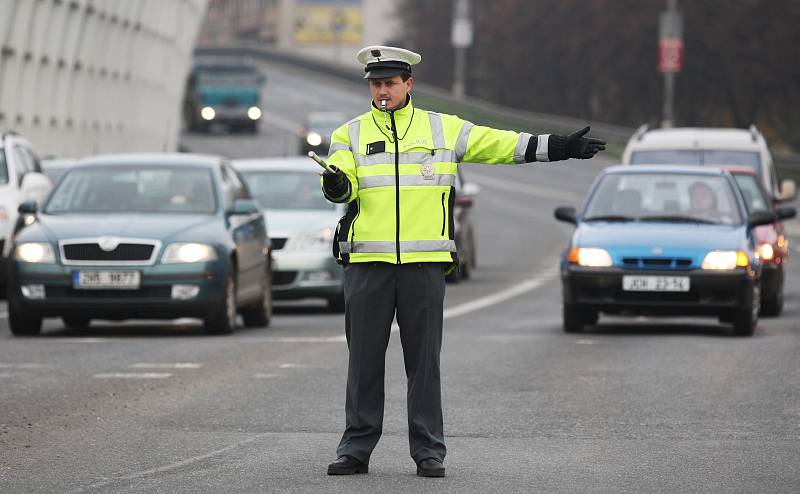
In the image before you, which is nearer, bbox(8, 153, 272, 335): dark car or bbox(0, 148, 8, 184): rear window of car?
bbox(8, 153, 272, 335): dark car

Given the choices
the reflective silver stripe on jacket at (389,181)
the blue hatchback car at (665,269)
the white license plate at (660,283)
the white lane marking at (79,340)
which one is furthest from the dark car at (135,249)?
the reflective silver stripe on jacket at (389,181)

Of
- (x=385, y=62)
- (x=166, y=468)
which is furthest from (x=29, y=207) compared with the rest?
(x=385, y=62)

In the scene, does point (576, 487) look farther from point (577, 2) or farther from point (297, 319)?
point (577, 2)

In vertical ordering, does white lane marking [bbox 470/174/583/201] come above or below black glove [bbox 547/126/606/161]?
below

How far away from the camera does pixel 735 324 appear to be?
58.0ft

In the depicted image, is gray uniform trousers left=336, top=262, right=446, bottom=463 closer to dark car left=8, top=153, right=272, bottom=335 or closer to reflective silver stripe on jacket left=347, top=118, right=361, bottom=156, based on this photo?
reflective silver stripe on jacket left=347, top=118, right=361, bottom=156

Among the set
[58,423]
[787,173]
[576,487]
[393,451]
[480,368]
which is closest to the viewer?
[576,487]

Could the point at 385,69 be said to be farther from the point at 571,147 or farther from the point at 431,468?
the point at 431,468

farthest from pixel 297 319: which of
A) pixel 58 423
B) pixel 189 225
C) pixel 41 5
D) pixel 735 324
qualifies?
pixel 41 5

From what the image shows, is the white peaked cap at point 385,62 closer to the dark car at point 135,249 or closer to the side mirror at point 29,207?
the dark car at point 135,249

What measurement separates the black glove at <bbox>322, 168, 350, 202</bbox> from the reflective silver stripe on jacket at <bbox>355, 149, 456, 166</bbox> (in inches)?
6.9

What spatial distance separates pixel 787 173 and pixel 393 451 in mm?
51252

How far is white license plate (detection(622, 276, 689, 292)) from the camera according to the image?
57.5 feet

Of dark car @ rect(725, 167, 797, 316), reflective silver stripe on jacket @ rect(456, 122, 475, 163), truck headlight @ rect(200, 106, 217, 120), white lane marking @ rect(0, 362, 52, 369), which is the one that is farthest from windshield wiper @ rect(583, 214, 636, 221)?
truck headlight @ rect(200, 106, 217, 120)
